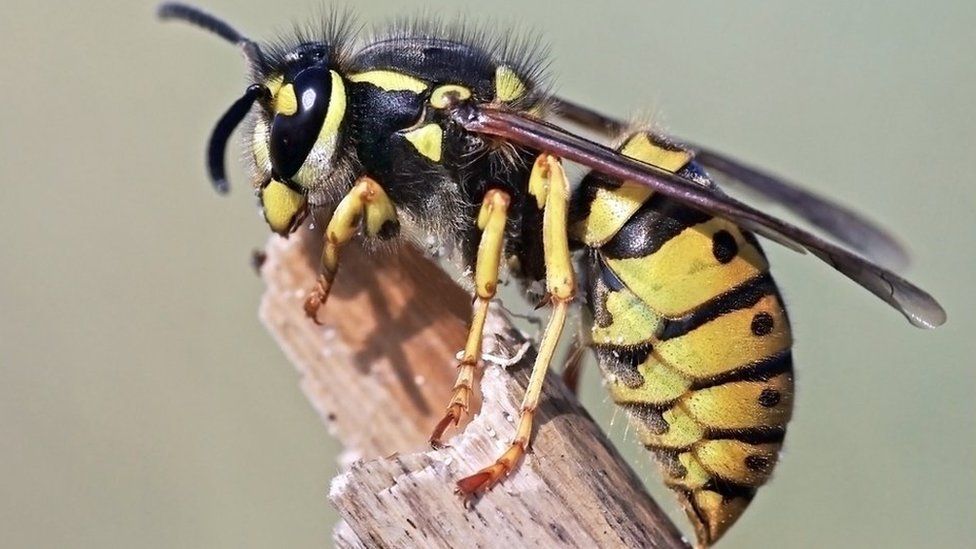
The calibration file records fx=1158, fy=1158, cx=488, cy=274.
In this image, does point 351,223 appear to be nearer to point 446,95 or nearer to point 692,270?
point 446,95

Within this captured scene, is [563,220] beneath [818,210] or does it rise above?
above

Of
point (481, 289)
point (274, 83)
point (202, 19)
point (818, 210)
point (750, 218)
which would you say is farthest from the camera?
point (202, 19)

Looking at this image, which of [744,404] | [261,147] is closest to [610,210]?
[744,404]

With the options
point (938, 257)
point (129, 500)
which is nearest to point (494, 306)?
point (938, 257)

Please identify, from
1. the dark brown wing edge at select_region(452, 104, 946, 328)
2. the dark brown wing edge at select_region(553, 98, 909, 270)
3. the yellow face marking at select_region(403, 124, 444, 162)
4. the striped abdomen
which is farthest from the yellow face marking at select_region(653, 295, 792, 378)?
the yellow face marking at select_region(403, 124, 444, 162)

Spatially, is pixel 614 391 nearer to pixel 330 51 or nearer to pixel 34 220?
pixel 330 51

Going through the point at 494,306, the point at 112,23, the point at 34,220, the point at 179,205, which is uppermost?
the point at 112,23

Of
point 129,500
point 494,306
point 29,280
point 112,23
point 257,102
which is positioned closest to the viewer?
point 494,306
